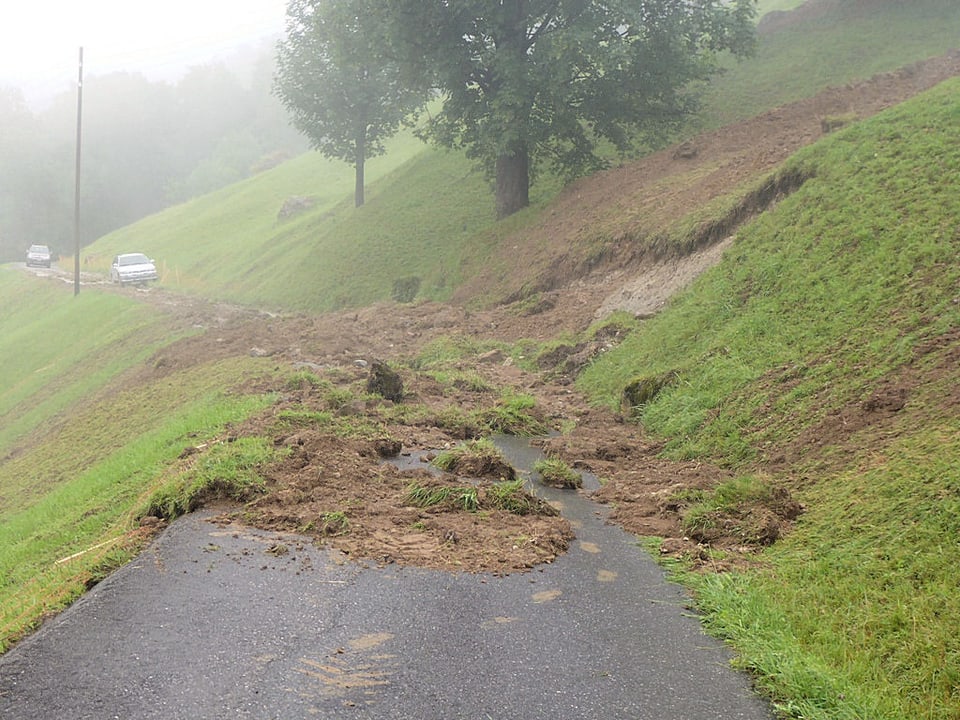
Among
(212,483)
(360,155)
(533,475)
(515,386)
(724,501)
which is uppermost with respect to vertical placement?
(360,155)

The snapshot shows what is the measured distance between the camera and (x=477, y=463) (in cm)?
867

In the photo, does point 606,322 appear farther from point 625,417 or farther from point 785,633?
point 785,633

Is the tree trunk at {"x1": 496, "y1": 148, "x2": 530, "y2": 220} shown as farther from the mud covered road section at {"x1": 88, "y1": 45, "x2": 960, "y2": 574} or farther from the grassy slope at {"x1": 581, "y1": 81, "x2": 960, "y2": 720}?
the grassy slope at {"x1": 581, "y1": 81, "x2": 960, "y2": 720}

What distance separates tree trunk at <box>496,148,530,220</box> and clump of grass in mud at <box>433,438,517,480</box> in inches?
642

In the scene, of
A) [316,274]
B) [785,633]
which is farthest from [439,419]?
[316,274]

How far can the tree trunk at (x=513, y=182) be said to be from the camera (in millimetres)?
24297

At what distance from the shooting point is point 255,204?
62.5 m

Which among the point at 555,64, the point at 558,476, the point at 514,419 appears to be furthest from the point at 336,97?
the point at 558,476

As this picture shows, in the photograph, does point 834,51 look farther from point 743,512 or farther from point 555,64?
point 743,512

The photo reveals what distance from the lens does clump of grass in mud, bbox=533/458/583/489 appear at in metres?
8.74

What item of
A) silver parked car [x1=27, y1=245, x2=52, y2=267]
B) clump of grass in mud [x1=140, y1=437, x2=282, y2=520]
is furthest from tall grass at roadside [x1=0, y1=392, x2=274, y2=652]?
silver parked car [x1=27, y1=245, x2=52, y2=267]

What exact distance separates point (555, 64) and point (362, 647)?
1905cm

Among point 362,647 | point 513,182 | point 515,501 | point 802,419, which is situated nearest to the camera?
point 362,647

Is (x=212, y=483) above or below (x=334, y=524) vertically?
above
